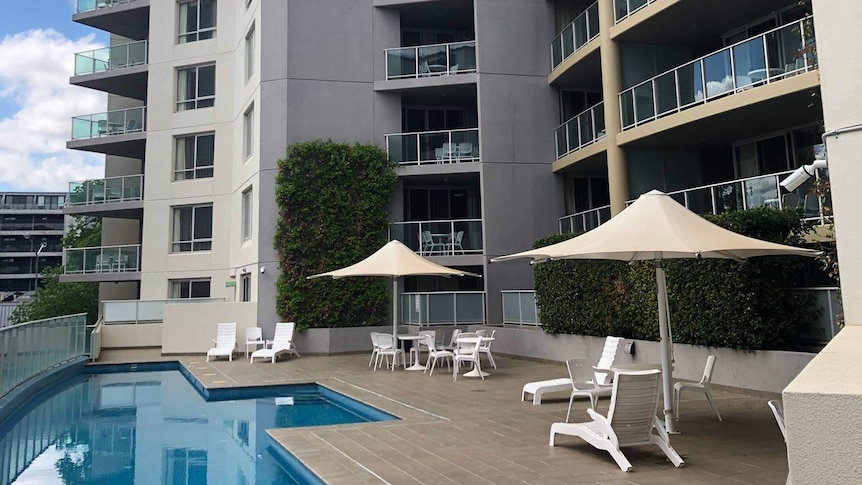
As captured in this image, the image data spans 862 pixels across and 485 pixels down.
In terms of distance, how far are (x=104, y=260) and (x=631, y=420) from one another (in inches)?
981

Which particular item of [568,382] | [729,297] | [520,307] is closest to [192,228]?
[520,307]

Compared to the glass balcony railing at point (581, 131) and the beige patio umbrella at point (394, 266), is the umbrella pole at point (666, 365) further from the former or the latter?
the glass balcony railing at point (581, 131)

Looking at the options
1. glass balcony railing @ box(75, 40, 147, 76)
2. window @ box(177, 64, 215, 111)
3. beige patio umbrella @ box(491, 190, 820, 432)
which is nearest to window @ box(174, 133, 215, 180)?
window @ box(177, 64, 215, 111)

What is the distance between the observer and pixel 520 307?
18203 millimetres

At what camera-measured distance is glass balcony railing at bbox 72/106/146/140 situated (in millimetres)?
27219

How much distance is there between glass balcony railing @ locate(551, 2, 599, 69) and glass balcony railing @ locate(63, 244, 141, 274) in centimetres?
1769

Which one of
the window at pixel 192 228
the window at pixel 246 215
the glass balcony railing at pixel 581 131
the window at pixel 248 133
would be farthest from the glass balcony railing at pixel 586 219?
the window at pixel 192 228

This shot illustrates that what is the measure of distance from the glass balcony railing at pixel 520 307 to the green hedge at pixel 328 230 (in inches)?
150

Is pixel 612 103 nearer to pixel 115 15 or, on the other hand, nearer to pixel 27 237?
pixel 115 15

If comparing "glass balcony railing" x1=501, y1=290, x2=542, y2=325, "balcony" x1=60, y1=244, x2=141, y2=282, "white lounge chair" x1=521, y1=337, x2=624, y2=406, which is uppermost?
"balcony" x1=60, y1=244, x2=141, y2=282

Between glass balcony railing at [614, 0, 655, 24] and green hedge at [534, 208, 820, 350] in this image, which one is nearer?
green hedge at [534, 208, 820, 350]

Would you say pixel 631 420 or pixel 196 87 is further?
pixel 196 87

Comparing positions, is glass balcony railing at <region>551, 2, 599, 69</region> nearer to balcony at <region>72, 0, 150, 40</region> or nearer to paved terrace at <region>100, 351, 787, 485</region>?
paved terrace at <region>100, 351, 787, 485</region>

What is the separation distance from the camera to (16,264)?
294 ft
